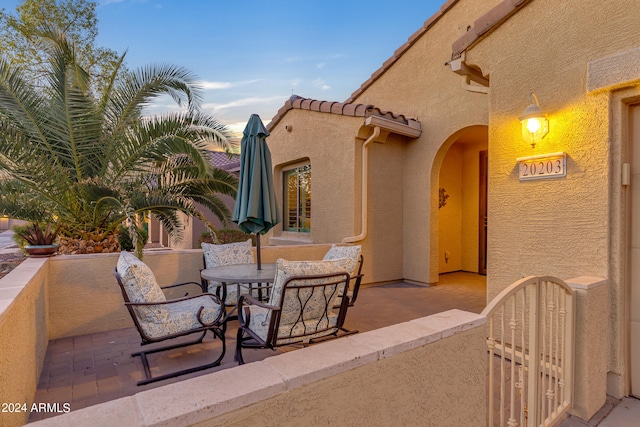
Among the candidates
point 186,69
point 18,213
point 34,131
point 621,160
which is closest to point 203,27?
point 186,69

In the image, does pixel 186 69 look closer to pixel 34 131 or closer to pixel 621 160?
pixel 34 131

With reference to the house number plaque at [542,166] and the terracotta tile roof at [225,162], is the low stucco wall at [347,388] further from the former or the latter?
the terracotta tile roof at [225,162]

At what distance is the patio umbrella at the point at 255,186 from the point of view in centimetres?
462

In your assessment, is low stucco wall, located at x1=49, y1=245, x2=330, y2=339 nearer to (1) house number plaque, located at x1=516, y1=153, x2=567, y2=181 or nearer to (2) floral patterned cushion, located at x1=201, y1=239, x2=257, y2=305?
(2) floral patterned cushion, located at x1=201, y1=239, x2=257, y2=305

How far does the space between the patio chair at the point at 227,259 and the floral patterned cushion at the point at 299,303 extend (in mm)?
1492

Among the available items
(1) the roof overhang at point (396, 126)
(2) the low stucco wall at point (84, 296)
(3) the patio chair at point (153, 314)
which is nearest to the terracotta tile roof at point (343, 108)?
(1) the roof overhang at point (396, 126)

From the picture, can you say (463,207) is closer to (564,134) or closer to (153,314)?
(564,134)

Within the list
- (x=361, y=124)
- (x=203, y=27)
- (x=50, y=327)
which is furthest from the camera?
(x=203, y=27)

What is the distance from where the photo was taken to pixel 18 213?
5742 mm

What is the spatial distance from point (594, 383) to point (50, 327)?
6198 millimetres

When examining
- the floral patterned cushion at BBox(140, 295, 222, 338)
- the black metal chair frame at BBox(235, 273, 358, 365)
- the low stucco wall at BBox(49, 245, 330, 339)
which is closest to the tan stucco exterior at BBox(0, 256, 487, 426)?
the floral patterned cushion at BBox(140, 295, 222, 338)

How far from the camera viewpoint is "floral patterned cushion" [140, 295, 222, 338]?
3.49 metres

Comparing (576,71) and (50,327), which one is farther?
(50,327)

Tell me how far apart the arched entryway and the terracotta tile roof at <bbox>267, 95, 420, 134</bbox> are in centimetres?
189
